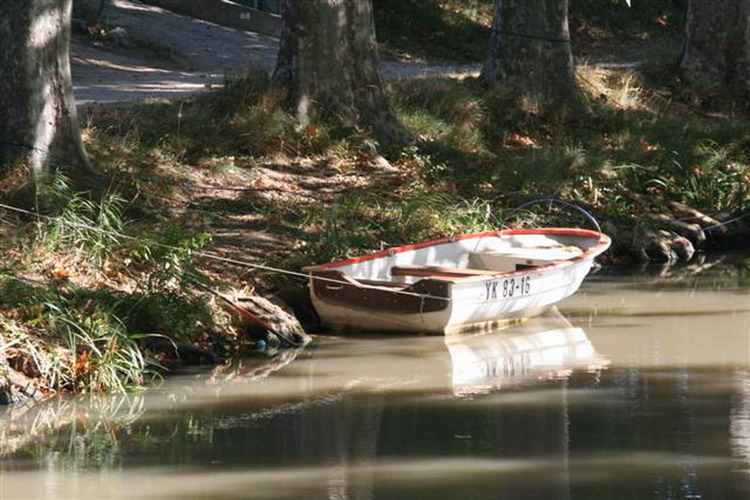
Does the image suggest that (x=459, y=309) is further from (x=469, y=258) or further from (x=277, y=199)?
(x=277, y=199)

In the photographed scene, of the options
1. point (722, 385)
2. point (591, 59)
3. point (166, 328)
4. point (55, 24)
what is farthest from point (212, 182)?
point (591, 59)

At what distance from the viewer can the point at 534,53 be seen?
24.7 meters

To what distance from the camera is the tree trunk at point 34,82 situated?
661 inches

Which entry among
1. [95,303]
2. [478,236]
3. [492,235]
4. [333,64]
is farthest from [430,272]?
[333,64]

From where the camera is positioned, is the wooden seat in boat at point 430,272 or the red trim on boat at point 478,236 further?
the wooden seat in boat at point 430,272

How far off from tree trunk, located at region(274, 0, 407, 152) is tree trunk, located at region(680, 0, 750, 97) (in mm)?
7980

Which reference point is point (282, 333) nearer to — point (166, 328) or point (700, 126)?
point (166, 328)

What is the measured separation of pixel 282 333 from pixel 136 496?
5076 millimetres

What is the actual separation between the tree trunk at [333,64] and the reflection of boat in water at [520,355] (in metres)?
5.33

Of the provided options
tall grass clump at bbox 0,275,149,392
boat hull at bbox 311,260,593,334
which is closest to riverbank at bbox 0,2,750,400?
tall grass clump at bbox 0,275,149,392

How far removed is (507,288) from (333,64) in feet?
20.0

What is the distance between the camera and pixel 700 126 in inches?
1017

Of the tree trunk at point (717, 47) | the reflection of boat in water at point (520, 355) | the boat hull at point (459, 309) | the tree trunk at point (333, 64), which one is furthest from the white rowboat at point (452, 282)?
the tree trunk at point (717, 47)

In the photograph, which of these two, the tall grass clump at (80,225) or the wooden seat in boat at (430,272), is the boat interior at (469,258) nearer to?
the wooden seat in boat at (430,272)
